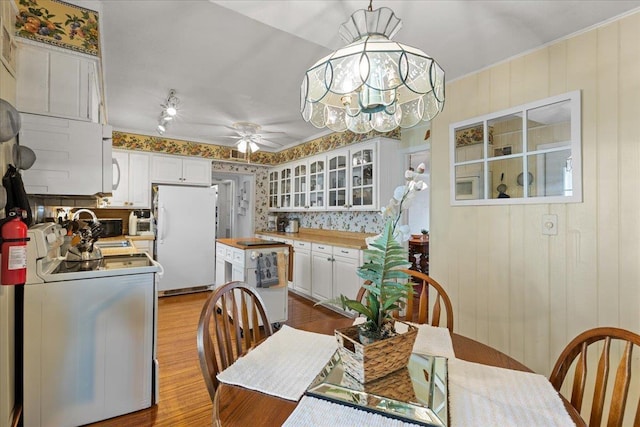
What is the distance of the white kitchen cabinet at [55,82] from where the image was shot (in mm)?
1706

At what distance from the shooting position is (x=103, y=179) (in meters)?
2.00

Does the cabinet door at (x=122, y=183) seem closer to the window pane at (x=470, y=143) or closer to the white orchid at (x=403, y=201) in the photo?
the window pane at (x=470, y=143)

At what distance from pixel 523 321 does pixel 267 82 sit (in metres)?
2.62

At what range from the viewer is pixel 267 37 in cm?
199

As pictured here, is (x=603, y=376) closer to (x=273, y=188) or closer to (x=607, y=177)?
(x=607, y=177)

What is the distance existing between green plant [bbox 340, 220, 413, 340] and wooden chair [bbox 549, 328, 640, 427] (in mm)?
601

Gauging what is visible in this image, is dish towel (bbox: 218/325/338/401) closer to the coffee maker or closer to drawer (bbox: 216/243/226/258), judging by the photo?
drawer (bbox: 216/243/226/258)

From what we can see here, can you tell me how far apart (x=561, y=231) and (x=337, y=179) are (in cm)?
280

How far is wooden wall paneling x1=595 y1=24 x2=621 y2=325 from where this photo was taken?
1592 millimetres

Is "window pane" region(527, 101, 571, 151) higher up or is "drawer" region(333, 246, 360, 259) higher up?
"window pane" region(527, 101, 571, 151)

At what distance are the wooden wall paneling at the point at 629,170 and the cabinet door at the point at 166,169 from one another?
478 centimetres

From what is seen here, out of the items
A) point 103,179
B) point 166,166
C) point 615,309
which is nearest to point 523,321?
point 615,309

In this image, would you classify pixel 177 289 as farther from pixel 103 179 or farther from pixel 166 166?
pixel 103 179

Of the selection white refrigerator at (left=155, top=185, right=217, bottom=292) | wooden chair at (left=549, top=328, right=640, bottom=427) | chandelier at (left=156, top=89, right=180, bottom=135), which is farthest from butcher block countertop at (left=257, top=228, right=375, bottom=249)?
wooden chair at (left=549, top=328, right=640, bottom=427)
